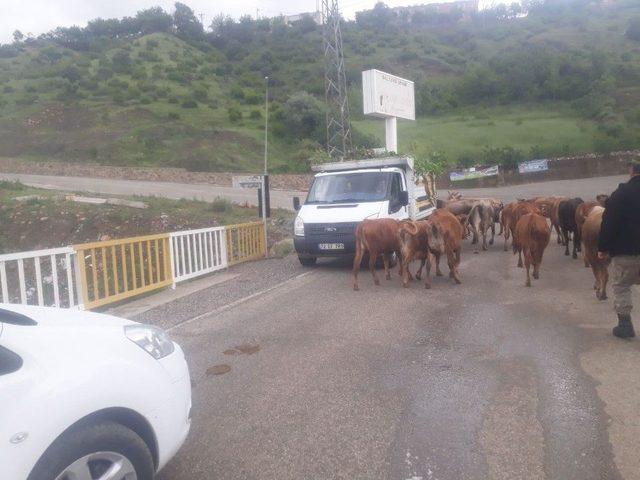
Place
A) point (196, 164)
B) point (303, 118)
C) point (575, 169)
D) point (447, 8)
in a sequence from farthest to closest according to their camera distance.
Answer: point (447, 8)
point (303, 118)
point (196, 164)
point (575, 169)

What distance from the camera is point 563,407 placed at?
5.06 m

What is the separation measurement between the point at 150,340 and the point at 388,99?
21969mm

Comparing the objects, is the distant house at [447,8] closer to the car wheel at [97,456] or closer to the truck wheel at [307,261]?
the truck wheel at [307,261]

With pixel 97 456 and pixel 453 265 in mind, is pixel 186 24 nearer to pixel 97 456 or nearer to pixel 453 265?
pixel 453 265

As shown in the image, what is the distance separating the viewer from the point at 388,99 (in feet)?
81.0

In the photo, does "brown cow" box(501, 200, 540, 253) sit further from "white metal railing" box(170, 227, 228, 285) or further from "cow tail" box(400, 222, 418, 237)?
"white metal railing" box(170, 227, 228, 285)

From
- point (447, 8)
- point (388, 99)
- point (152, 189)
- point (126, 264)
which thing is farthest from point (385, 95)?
point (447, 8)

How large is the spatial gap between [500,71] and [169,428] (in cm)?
7834

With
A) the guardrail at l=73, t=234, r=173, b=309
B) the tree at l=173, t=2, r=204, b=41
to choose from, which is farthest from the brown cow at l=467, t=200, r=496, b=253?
the tree at l=173, t=2, r=204, b=41

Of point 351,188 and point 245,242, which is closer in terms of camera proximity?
point 351,188

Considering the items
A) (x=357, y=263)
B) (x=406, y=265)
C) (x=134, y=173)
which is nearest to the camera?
(x=406, y=265)

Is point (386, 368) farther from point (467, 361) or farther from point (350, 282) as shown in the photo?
point (350, 282)

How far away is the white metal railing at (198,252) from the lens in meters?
11.9

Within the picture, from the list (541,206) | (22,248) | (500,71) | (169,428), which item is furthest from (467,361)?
(500,71)
